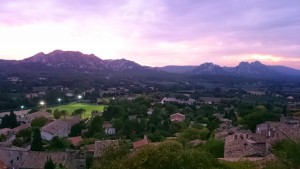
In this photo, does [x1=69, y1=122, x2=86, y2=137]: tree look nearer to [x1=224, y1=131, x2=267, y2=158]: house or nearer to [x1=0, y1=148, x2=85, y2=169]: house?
[x1=0, y1=148, x2=85, y2=169]: house

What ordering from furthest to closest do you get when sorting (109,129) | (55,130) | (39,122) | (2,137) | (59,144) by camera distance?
1. (39,122)
2. (109,129)
3. (55,130)
4. (2,137)
5. (59,144)

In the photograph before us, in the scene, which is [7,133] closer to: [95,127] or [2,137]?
[2,137]

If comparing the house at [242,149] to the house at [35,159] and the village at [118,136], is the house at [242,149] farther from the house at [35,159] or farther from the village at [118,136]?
the house at [35,159]

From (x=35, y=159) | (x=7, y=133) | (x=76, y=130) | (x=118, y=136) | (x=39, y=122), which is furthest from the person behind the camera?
(x=39, y=122)

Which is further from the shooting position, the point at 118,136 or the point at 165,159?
the point at 118,136

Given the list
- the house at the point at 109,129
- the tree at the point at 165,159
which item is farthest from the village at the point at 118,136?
the tree at the point at 165,159

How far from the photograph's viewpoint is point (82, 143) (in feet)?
145

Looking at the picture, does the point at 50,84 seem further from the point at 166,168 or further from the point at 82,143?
the point at 166,168

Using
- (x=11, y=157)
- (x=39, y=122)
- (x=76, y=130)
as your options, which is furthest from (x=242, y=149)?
(x=39, y=122)

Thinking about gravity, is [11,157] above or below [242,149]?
below

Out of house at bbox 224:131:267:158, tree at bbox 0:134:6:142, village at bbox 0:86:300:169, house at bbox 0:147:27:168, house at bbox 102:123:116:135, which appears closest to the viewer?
house at bbox 224:131:267:158

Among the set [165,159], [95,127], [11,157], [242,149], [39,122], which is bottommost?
[39,122]

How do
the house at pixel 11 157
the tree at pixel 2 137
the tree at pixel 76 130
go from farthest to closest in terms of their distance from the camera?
the tree at pixel 76 130
the tree at pixel 2 137
the house at pixel 11 157

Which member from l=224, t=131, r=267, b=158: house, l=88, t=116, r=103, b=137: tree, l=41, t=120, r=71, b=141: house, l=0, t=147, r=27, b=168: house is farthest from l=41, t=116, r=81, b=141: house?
l=224, t=131, r=267, b=158: house
